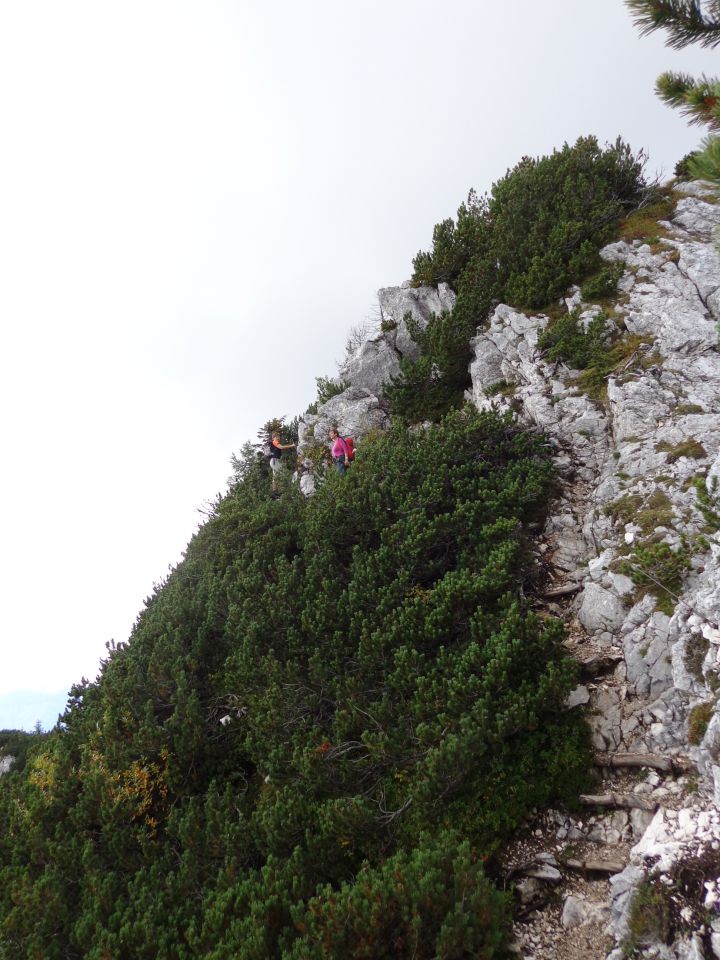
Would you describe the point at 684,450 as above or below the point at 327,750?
above

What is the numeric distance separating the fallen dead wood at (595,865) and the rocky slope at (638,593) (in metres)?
0.01

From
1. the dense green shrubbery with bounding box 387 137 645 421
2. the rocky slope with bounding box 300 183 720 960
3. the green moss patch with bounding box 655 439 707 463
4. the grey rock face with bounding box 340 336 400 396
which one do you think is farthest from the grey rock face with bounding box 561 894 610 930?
the grey rock face with bounding box 340 336 400 396

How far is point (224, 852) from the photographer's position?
6418 millimetres

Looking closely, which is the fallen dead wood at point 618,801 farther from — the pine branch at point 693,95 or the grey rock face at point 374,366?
the grey rock face at point 374,366

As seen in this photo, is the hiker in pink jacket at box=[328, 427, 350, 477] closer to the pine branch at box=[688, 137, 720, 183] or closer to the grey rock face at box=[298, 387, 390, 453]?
the grey rock face at box=[298, 387, 390, 453]

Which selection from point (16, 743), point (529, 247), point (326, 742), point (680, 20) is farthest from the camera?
point (16, 743)

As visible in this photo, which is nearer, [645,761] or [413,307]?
[645,761]

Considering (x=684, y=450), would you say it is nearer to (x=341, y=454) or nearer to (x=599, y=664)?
(x=599, y=664)

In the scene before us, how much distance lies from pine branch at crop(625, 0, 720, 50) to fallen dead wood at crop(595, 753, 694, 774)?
7.03 m

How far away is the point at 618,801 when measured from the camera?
225 inches

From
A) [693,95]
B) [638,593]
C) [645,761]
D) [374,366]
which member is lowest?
[645,761]

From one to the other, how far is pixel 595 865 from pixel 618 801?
2.27ft

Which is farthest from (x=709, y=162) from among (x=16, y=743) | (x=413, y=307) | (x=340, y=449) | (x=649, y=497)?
(x=16, y=743)

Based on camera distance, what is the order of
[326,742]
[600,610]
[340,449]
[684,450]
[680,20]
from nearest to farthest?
[680,20] < [326,742] < [600,610] < [684,450] < [340,449]
